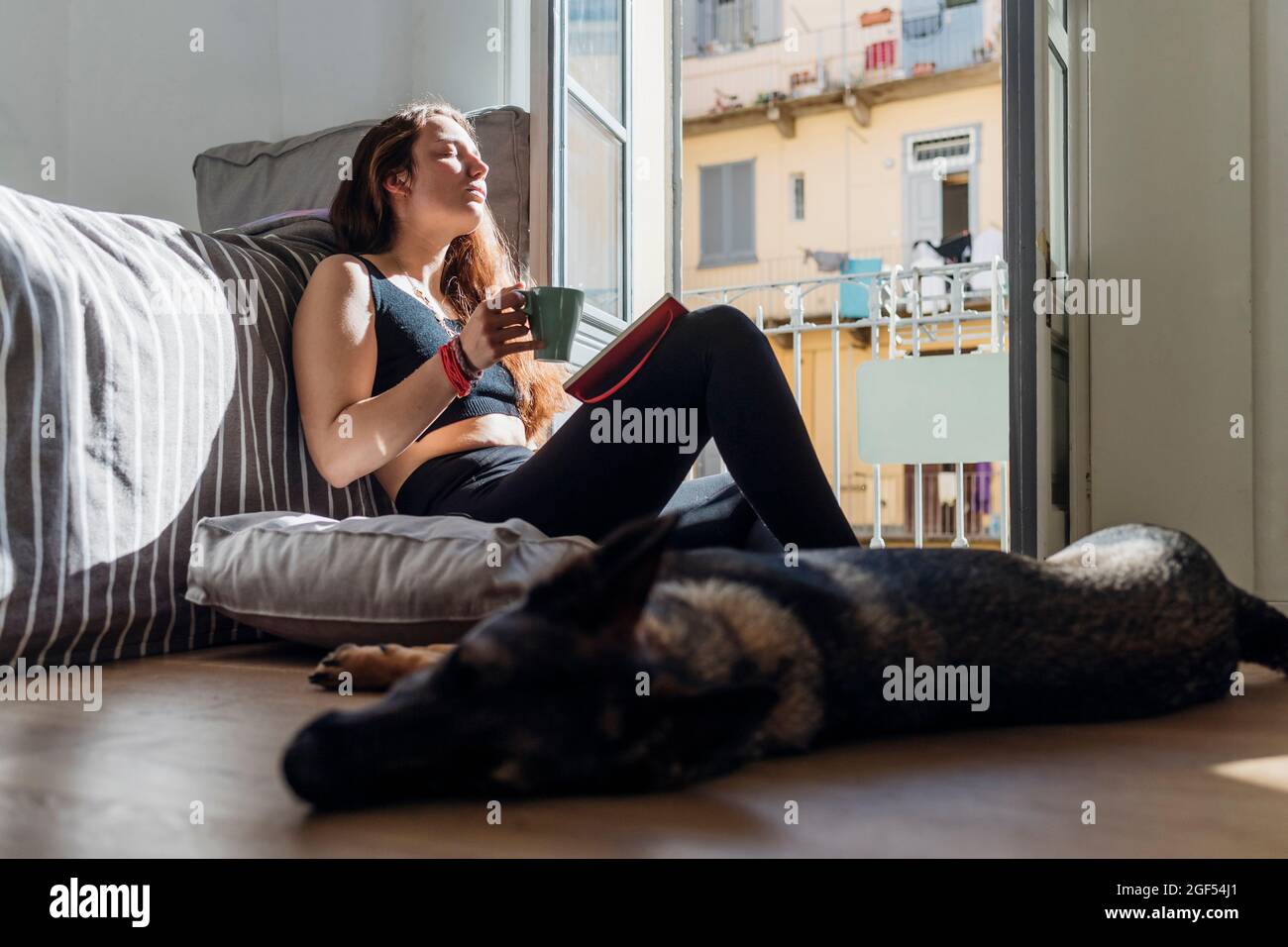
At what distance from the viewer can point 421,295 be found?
2256 mm

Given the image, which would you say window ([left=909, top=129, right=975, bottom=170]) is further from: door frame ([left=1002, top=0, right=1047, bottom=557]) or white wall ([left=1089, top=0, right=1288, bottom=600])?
door frame ([left=1002, top=0, right=1047, bottom=557])

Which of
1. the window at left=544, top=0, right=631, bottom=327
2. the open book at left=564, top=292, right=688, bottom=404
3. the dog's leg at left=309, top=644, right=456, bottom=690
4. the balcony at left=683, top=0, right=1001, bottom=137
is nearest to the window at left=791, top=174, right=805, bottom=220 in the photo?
the balcony at left=683, top=0, right=1001, bottom=137

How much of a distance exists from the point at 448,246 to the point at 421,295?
0.22 meters

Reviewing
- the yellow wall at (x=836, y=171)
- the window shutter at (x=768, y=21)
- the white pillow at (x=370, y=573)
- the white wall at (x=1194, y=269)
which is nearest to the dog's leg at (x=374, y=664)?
the white pillow at (x=370, y=573)

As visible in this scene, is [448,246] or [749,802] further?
[448,246]

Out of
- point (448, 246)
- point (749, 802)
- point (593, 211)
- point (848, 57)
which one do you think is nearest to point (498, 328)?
point (448, 246)

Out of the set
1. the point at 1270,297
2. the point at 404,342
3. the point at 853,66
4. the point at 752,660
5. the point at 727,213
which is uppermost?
the point at 853,66

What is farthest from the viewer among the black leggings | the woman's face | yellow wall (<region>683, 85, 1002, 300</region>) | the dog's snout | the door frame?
yellow wall (<region>683, 85, 1002, 300</region>)

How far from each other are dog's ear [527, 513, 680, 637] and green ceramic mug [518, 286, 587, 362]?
91 cm

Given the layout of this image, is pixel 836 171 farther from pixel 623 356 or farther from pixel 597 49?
pixel 623 356

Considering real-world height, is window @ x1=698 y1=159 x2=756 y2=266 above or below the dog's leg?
above

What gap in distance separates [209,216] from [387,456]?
5.87 feet

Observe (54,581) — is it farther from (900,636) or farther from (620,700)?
(900,636)

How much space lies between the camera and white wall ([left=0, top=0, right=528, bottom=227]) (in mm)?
3293
